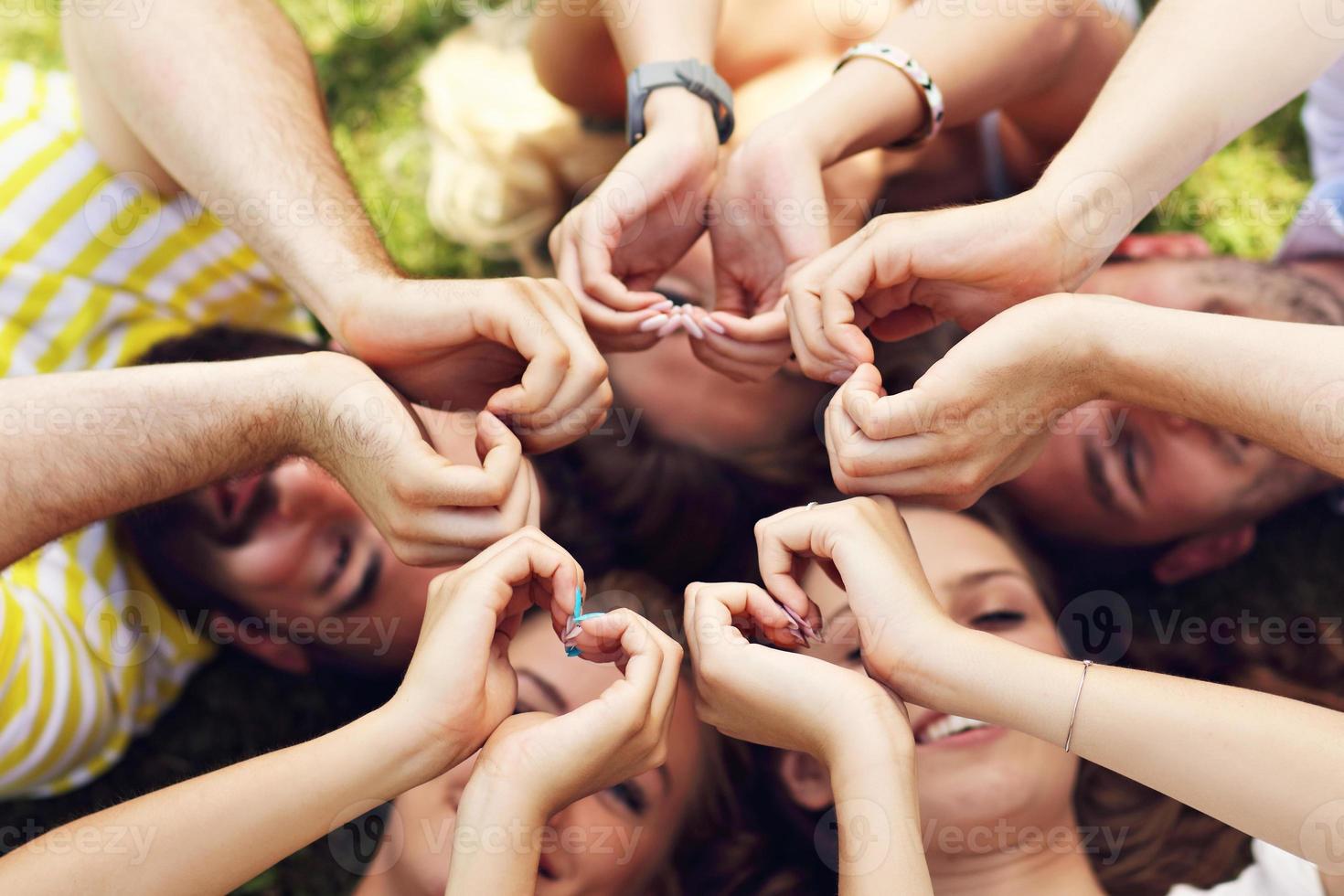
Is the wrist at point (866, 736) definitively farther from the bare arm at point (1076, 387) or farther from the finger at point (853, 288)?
the finger at point (853, 288)

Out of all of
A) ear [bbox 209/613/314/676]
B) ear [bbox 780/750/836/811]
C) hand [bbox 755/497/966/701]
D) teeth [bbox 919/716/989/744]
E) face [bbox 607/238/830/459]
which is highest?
hand [bbox 755/497/966/701]

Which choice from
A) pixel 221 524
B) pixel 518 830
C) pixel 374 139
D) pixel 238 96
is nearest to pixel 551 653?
pixel 518 830

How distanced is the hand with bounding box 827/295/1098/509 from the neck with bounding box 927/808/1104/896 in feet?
2.65

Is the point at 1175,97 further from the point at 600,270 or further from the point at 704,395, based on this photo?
the point at 704,395

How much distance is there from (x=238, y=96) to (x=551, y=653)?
1340 millimetres

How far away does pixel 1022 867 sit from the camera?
6.63 feet

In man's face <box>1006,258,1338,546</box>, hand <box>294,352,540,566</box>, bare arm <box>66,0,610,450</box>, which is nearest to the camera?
hand <box>294,352,540,566</box>

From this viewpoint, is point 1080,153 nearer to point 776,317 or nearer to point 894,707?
point 776,317

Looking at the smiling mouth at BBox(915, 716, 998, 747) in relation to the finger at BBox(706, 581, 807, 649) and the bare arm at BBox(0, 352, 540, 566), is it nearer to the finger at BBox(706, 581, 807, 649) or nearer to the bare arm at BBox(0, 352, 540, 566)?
the finger at BBox(706, 581, 807, 649)

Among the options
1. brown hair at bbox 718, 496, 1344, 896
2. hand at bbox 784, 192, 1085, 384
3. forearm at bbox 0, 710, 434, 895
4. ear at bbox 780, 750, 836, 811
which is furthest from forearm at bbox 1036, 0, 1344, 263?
forearm at bbox 0, 710, 434, 895

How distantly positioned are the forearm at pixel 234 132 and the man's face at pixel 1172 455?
1.69 meters

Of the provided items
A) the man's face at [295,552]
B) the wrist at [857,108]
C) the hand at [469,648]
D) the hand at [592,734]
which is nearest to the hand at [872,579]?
the hand at [592,734]

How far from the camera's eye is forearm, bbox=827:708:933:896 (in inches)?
58.4

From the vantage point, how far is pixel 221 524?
88.2 inches
